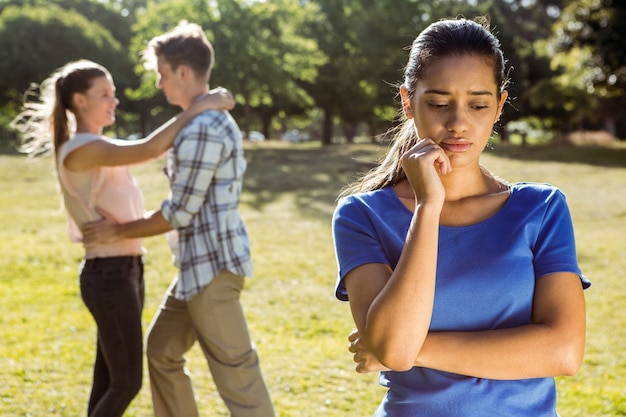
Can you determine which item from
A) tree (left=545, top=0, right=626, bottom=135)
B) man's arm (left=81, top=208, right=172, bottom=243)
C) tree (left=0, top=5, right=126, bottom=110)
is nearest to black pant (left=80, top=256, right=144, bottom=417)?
man's arm (left=81, top=208, right=172, bottom=243)

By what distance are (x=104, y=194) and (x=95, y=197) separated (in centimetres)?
5

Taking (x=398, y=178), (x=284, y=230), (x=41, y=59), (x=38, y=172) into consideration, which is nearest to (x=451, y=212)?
(x=398, y=178)

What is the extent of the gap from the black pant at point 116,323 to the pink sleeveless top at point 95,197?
6cm

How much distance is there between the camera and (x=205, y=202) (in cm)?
400

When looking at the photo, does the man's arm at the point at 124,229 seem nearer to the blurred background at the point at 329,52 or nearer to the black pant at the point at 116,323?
the black pant at the point at 116,323

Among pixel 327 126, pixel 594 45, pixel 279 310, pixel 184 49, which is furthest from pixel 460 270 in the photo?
pixel 327 126

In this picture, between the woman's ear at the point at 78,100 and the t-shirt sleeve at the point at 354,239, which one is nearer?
the t-shirt sleeve at the point at 354,239

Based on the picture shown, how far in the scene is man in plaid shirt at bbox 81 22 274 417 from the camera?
3891mm

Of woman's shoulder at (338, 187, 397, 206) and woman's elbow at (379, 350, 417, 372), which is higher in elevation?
woman's shoulder at (338, 187, 397, 206)

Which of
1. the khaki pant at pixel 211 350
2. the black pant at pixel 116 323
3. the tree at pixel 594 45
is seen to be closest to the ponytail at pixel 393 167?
the khaki pant at pixel 211 350

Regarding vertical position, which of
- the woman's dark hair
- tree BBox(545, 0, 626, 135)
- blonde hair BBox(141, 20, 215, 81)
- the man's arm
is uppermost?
tree BBox(545, 0, 626, 135)

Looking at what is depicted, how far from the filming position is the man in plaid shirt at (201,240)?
3.89m

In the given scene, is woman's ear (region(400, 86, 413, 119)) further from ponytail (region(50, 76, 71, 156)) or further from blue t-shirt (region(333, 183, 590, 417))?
ponytail (region(50, 76, 71, 156))

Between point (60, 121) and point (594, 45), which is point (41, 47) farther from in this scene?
point (60, 121)
